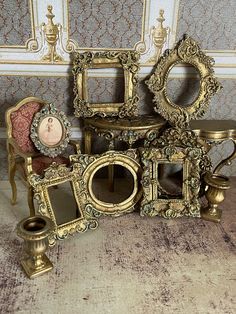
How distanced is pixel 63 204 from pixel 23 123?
0.79 m

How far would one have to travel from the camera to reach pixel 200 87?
10.6 ft

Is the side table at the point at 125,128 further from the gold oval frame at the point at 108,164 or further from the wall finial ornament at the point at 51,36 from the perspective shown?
the wall finial ornament at the point at 51,36

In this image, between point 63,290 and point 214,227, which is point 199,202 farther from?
point 63,290

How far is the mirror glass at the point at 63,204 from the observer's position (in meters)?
2.90

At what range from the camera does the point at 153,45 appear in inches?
126

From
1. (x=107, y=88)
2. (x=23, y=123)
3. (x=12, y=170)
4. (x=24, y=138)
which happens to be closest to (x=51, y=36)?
(x=107, y=88)

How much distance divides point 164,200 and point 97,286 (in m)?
0.97

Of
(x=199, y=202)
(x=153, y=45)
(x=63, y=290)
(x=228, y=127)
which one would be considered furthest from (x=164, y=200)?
(x=153, y=45)

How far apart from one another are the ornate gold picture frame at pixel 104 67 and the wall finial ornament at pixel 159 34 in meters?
0.19

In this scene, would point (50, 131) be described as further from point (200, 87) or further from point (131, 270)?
point (200, 87)

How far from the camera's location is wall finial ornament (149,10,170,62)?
10.2 feet

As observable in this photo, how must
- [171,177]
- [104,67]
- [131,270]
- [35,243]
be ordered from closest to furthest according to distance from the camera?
[35,243] → [131,270] → [104,67] → [171,177]

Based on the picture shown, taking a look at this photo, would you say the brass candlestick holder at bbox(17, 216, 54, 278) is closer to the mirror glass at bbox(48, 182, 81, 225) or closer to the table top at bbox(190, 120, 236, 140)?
the mirror glass at bbox(48, 182, 81, 225)

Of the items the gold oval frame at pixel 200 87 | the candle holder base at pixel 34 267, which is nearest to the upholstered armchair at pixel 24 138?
the candle holder base at pixel 34 267
